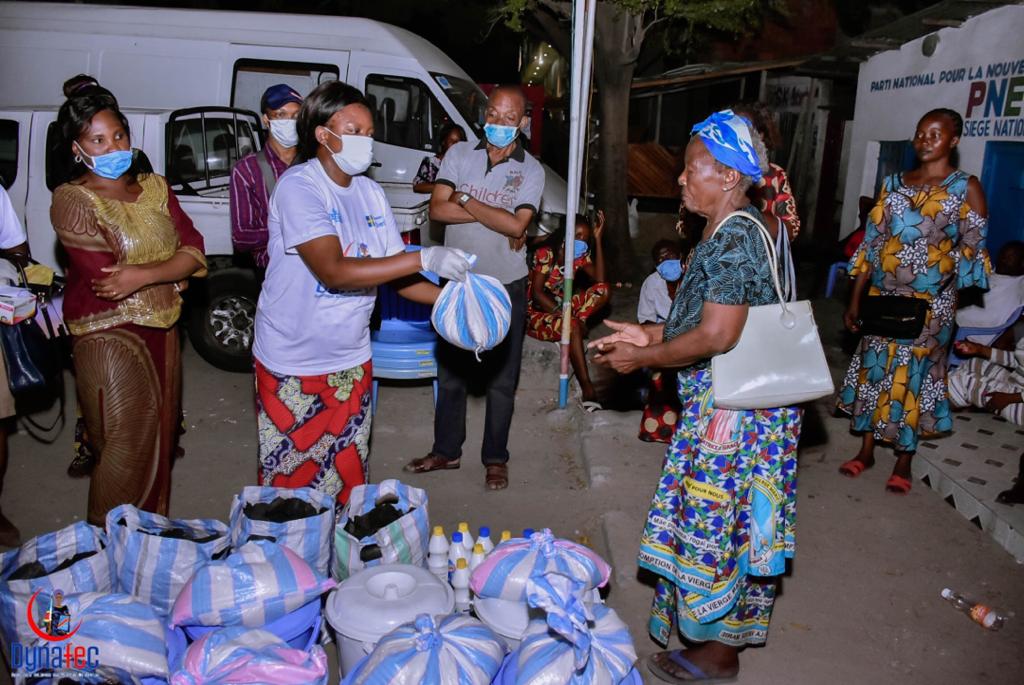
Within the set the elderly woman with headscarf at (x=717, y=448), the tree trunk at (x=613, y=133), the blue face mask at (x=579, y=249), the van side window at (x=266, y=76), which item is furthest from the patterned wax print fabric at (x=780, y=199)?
the tree trunk at (x=613, y=133)

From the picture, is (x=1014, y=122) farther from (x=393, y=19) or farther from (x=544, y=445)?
(x=393, y=19)

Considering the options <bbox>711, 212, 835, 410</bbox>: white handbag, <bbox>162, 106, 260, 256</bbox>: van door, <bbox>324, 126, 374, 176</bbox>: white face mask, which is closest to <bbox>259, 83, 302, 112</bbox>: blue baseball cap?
<bbox>324, 126, 374, 176</bbox>: white face mask

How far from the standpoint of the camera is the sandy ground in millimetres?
3404

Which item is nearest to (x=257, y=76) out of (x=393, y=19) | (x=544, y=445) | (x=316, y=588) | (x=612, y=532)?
(x=544, y=445)

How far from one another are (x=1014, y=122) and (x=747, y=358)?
17.4 feet

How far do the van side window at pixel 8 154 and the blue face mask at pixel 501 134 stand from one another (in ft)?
14.0

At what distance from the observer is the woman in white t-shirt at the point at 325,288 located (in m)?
2.98

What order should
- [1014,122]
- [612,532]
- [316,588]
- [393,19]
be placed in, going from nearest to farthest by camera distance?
[316,588], [612,532], [1014,122], [393,19]

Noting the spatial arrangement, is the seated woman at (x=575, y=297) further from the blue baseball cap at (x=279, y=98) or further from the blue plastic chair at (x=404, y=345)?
the blue baseball cap at (x=279, y=98)

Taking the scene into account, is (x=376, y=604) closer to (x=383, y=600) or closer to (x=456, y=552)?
(x=383, y=600)

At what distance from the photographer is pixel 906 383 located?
466cm

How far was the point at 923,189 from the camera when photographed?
Answer: 14.8ft

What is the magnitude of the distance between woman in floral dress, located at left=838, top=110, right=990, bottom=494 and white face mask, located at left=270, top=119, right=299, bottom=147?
134 inches

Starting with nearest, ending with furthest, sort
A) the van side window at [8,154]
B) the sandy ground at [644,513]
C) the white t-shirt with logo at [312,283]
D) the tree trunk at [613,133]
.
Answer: the white t-shirt with logo at [312,283] → the sandy ground at [644,513] → the van side window at [8,154] → the tree trunk at [613,133]
